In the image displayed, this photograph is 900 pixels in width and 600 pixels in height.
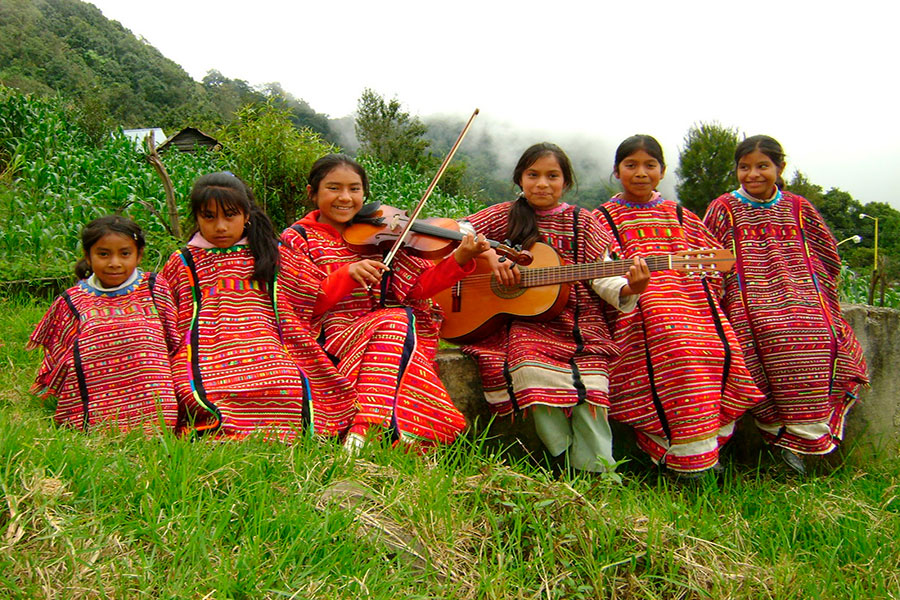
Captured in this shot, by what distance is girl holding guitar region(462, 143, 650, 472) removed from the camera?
314 cm

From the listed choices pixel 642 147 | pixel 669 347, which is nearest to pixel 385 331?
pixel 669 347

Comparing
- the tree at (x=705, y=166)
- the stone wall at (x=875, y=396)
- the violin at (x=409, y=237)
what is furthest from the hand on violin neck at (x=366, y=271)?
the tree at (x=705, y=166)

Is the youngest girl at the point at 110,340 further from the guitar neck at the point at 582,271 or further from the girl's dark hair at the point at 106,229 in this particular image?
the guitar neck at the point at 582,271

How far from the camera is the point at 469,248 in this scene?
10.3ft

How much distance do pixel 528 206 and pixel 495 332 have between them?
71 cm

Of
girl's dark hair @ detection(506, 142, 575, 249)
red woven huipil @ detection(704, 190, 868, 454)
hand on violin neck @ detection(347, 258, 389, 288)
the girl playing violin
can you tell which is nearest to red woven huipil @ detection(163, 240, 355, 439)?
the girl playing violin

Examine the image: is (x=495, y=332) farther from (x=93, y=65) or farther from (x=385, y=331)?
(x=93, y=65)

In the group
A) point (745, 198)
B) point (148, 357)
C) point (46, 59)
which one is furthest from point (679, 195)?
point (46, 59)

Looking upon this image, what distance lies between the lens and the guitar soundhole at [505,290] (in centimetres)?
346

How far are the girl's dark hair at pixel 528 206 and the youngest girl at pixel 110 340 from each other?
1733 millimetres

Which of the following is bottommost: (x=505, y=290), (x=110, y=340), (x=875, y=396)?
(x=875, y=396)

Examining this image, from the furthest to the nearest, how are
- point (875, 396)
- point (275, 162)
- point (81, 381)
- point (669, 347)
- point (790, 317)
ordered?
point (275, 162) < point (875, 396) < point (790, 317) < point (669, 347) < point (81, 381)

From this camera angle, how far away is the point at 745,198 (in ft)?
12.9

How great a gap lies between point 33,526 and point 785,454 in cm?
340
